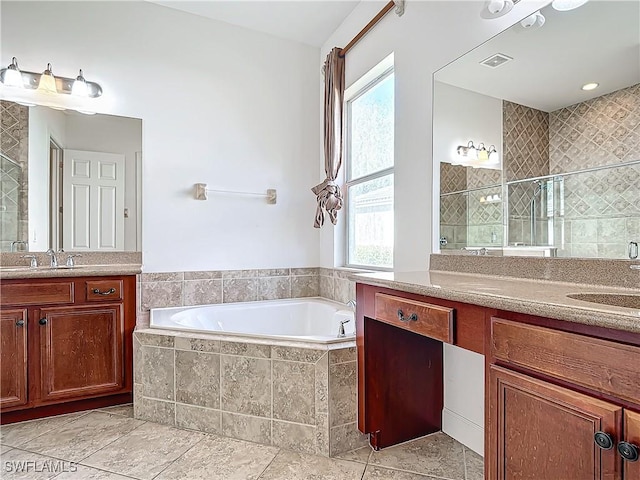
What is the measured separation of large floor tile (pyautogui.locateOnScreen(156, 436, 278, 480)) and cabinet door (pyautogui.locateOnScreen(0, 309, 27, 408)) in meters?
1.10

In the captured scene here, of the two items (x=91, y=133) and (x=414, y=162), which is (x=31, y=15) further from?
(x=414, y=162)

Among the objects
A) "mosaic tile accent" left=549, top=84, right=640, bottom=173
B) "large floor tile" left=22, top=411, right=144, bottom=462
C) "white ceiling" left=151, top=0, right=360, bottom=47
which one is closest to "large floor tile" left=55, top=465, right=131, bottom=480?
"large floor tile" left=22, top=411, right=144, bottom=462

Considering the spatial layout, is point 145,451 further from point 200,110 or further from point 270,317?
point 200,110

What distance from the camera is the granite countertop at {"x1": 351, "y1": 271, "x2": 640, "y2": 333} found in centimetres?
78

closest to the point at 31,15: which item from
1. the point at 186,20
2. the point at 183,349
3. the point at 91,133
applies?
the point at 91,133

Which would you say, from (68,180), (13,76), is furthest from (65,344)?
(13,76)

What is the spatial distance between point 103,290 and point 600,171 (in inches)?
102

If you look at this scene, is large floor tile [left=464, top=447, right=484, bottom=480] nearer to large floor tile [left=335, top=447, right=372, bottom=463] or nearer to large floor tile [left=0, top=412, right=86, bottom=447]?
large floor tile [left=335, top=447, right=372, bottom=463]

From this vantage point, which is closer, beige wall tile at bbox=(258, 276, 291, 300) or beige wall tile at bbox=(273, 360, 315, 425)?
beige wall tile at bbox=(273, 360, 315, 425)

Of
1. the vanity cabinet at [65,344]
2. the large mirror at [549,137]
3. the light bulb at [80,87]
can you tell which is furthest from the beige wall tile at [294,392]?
the light bulb at [80,87]

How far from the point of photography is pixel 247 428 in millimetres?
1931

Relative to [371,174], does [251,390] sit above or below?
below

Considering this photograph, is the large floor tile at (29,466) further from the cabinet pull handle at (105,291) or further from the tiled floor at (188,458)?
the cabinet pull handle at (105,291)

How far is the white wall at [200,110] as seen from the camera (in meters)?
2.57
